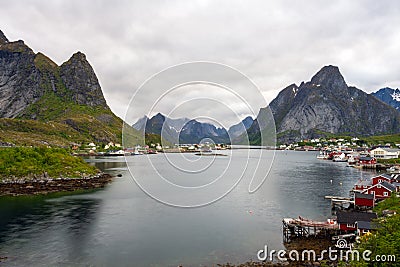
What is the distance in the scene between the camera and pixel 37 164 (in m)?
50.5

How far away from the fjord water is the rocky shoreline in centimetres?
371

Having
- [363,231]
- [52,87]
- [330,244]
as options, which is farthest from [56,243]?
[52,87]

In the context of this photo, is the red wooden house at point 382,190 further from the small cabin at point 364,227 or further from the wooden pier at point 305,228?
the small cabin at point 364,227

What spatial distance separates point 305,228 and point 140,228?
13.7 m

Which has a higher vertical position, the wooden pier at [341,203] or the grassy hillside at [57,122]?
the grassy hillside at [57,122]

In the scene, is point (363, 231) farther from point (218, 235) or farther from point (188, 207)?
point (188, 207)

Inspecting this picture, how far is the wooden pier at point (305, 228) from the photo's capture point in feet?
77.9

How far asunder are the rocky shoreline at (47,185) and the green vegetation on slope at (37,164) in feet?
4.75

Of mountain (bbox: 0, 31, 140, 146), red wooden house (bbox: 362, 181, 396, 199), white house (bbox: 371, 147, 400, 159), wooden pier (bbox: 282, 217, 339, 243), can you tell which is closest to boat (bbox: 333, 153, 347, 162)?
white house (bbox: 371, 147, 400, 159)

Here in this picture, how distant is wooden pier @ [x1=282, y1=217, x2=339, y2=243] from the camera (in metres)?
23.7

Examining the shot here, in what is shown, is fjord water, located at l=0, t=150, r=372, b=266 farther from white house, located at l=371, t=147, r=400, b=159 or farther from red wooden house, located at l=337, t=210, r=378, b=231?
white house, located at l=371, t=147, r=400, b=159

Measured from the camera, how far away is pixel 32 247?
21141 millimetres

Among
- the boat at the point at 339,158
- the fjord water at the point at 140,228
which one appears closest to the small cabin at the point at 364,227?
A: the fjord water at the point at 140,228

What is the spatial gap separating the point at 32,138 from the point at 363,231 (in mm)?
105269
